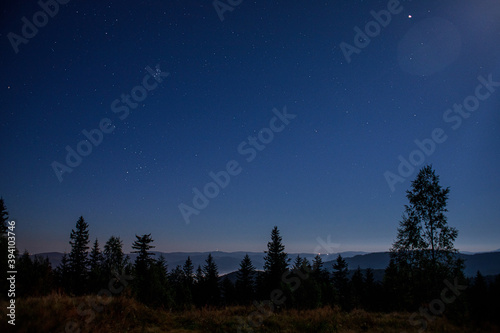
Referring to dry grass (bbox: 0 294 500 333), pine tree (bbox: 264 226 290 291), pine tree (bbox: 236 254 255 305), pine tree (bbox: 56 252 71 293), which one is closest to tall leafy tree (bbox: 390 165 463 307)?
dry grass (bbox: 0 294 500 333)

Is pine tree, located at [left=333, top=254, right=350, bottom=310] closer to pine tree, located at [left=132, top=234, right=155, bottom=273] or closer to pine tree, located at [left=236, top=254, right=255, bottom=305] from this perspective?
pine tree, located at [left=236, top=254, right=255, bottom=305]

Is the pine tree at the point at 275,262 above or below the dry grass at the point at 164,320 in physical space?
below

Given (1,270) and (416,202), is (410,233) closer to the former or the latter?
(416,202)

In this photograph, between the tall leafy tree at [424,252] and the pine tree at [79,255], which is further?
the pine tree at [79,255]

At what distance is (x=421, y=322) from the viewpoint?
34.4 ft

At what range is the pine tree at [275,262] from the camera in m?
39.9

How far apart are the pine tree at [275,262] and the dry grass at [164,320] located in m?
30.6

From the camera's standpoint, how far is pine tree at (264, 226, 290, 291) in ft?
131

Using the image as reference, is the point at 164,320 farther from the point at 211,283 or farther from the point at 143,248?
the point at 211,283

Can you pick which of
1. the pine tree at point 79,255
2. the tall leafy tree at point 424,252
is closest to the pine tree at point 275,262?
the tall leafy tree at point 424,252

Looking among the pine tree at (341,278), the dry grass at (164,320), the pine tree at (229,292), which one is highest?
the dry grass at (164,320)

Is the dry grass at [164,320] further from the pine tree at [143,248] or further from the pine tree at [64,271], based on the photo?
the pine tree at [64,271]

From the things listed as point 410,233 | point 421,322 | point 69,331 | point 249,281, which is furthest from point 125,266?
point 249,281

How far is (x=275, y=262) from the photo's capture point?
1644 inches
